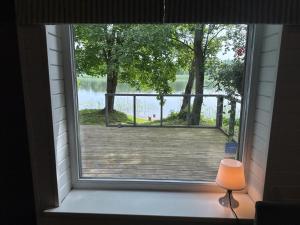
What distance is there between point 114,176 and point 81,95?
2.06 ft

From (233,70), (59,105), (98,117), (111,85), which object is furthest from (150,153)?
(233,70)

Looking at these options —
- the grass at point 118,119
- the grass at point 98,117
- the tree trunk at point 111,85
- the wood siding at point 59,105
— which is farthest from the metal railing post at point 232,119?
the wood siding at point 59,105

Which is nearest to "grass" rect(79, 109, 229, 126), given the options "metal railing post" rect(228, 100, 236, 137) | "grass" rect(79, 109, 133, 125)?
"grass" rect(79, 109, 133, 125)

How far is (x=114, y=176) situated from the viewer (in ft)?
5.52

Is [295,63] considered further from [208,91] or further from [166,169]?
[166,169]

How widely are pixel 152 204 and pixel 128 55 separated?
98cm

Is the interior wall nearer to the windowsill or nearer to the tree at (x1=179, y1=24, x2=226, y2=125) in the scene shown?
the windowsill

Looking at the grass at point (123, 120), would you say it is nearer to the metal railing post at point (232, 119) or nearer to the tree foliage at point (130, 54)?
the metal railing post at point (232, 119)

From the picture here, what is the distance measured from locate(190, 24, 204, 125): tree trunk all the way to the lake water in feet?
0.13

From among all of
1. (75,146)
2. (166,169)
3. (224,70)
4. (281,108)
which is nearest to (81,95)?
(75,146)

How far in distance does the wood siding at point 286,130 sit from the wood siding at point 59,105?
4.13 feet

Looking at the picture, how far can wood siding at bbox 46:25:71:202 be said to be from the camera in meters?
1.35

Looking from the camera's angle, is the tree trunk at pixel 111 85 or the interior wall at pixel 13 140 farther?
the tree trunk at pixel 111 85

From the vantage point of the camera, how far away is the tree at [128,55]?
1494 mm
